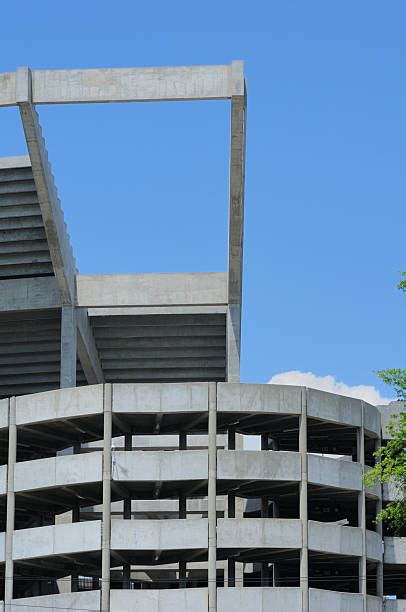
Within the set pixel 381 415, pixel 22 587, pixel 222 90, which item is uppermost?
pixel 222 90

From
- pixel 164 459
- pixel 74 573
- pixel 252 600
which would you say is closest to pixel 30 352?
pixel 74 573

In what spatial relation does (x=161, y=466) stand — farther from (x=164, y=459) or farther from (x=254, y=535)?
(x=254, y=535)

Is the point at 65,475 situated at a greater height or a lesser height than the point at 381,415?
lesser

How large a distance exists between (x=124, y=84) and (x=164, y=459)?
623 inches

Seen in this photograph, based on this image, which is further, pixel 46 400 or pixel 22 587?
pixel 22 587

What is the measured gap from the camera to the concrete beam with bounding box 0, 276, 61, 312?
6209cm

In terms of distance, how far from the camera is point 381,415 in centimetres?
5678

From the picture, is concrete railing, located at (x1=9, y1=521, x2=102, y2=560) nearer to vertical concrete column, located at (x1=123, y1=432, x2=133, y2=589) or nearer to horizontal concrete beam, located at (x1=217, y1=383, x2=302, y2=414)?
vertical concrete column, located at (x1=123, y1=432, x2=133, y2=589)

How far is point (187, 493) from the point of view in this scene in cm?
5381

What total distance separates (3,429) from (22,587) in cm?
940

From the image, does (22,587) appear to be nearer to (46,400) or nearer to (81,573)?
(81,573)

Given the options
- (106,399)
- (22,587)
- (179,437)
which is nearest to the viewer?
(106,399)

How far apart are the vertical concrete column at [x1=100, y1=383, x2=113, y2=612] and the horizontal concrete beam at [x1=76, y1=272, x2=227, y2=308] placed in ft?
40.6

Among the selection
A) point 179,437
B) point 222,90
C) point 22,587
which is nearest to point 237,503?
point 179,437
